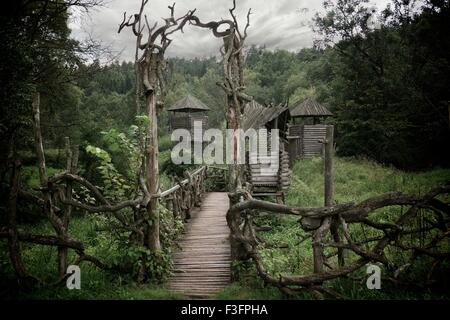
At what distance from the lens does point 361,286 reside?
4621mm

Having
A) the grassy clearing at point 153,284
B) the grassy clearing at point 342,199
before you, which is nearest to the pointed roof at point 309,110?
the grassy clearing at point 342,199

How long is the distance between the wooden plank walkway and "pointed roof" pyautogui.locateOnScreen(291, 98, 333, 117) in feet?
59.7

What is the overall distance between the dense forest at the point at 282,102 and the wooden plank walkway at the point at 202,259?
457 millimetres

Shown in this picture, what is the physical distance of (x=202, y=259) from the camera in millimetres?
6789

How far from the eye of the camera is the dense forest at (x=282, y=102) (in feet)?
20.2

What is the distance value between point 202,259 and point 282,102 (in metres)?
17.1

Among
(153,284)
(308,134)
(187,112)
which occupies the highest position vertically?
(187,112)

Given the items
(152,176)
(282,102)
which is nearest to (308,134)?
(282,102)

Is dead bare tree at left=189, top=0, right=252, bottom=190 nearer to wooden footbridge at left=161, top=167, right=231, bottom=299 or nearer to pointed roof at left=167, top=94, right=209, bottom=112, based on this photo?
wooden footbridge at left=161, top=167, right=231, bottom=299

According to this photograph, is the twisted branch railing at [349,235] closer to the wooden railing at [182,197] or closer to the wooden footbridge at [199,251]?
the wooden footbridge at [199,251]

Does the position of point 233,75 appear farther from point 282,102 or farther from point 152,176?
point 282,102
